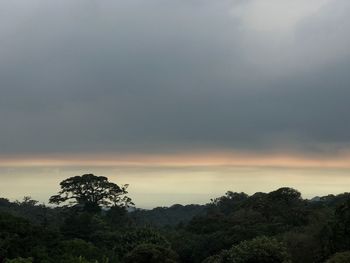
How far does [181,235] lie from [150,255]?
74.9 feet

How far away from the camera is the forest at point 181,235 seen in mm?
36825

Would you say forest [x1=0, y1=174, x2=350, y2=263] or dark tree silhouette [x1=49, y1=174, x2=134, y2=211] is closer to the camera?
forest [x1=0, y1=174, x2=350, y2=263]

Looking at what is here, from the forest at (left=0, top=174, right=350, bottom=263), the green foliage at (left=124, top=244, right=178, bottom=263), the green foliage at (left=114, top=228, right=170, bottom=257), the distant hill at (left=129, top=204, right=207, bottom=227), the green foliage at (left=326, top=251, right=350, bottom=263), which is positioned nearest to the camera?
the green foliage at (left=326, top=251, right=350, bottom=263)

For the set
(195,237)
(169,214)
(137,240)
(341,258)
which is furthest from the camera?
(169,214)

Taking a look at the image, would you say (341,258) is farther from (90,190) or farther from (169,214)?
(169,214)

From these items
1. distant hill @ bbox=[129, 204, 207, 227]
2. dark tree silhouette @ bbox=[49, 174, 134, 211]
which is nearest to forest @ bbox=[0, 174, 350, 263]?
dark tree silhouette @ bbox=[49, 174, 134, 211]

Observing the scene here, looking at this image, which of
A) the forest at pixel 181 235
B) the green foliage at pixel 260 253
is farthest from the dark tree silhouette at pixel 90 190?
the green foliage at pixel 260 253

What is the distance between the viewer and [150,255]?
44156 mm

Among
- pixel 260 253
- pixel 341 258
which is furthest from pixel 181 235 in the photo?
pixel 341 258

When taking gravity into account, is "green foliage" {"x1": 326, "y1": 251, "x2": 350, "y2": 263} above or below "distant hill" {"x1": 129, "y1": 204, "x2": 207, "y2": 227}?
above

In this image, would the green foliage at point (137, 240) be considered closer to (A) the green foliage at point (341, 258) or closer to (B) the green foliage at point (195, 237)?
(B) the green foliage at point (195, 237)

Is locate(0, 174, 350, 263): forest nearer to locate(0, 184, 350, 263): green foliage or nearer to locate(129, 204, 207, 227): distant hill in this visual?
locate(0, 184, 350, 263): green foliage

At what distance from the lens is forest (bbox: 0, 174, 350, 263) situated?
121 feet

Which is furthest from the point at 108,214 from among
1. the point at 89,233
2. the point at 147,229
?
the point at 147,229
